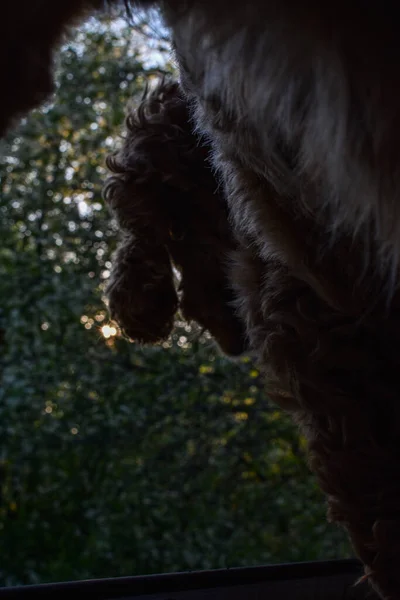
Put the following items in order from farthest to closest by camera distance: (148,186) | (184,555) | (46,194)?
(46,194) → (184,555) → (148,186)

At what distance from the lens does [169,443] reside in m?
2.74

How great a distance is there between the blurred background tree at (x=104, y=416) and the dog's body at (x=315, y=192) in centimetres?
156

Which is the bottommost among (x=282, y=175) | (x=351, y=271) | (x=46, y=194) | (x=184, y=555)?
(x=184, y=555)

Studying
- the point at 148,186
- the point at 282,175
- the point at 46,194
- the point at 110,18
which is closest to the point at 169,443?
the point at 46,194

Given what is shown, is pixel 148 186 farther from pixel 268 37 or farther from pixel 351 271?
pixel 268 37

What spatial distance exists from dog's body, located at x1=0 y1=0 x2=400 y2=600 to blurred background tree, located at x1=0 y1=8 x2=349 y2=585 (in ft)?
5.11

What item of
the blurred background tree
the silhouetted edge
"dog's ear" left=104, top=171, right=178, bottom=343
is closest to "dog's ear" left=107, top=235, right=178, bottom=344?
"dog's ear" left=104, top=171, right=178, bottom=343

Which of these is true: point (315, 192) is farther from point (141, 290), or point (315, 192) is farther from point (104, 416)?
point (104, 416)

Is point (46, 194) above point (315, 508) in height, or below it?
above

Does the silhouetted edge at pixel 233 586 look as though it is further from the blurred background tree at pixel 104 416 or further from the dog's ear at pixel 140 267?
the blurred background tree at pixel 104 416

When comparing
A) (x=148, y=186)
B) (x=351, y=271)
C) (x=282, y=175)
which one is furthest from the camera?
(x=148, y=186)

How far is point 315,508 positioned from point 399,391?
78.3 inches

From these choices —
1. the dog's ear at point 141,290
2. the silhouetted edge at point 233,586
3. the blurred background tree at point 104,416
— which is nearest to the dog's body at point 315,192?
the dog's ear at point 141,290

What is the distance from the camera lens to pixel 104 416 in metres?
2.72
